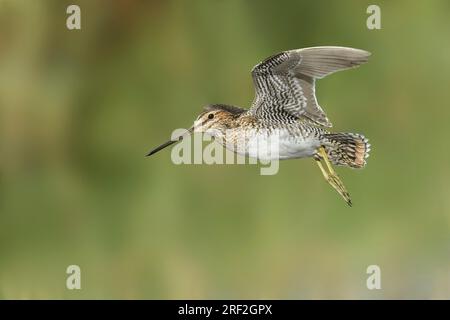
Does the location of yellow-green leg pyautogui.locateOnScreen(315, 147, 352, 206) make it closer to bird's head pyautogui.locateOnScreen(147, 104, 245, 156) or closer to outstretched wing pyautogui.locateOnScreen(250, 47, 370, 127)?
outstretched wing pyautogui.locateOnScreen(250, 47, 370, 127)

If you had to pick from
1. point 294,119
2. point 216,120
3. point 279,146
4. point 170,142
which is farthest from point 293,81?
point 170,142

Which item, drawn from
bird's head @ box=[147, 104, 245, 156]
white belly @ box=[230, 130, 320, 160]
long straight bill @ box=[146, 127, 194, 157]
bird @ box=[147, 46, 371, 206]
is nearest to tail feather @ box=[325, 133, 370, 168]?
bird @ box=[147, 46, 371, 206]

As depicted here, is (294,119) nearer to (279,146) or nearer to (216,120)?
(279,146)

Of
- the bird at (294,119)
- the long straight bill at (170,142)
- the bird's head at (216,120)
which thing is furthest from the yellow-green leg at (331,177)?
the long straight bill at (170,142)

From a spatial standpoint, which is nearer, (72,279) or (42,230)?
(72,279)

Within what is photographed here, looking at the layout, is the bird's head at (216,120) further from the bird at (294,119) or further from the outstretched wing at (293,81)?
the outstretched wing at (293,81)

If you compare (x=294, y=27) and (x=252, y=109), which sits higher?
(x=294, y=27)

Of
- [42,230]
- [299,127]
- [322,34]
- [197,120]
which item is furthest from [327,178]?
[42,230]

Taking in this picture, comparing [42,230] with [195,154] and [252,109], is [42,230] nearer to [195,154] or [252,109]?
[195,154]
